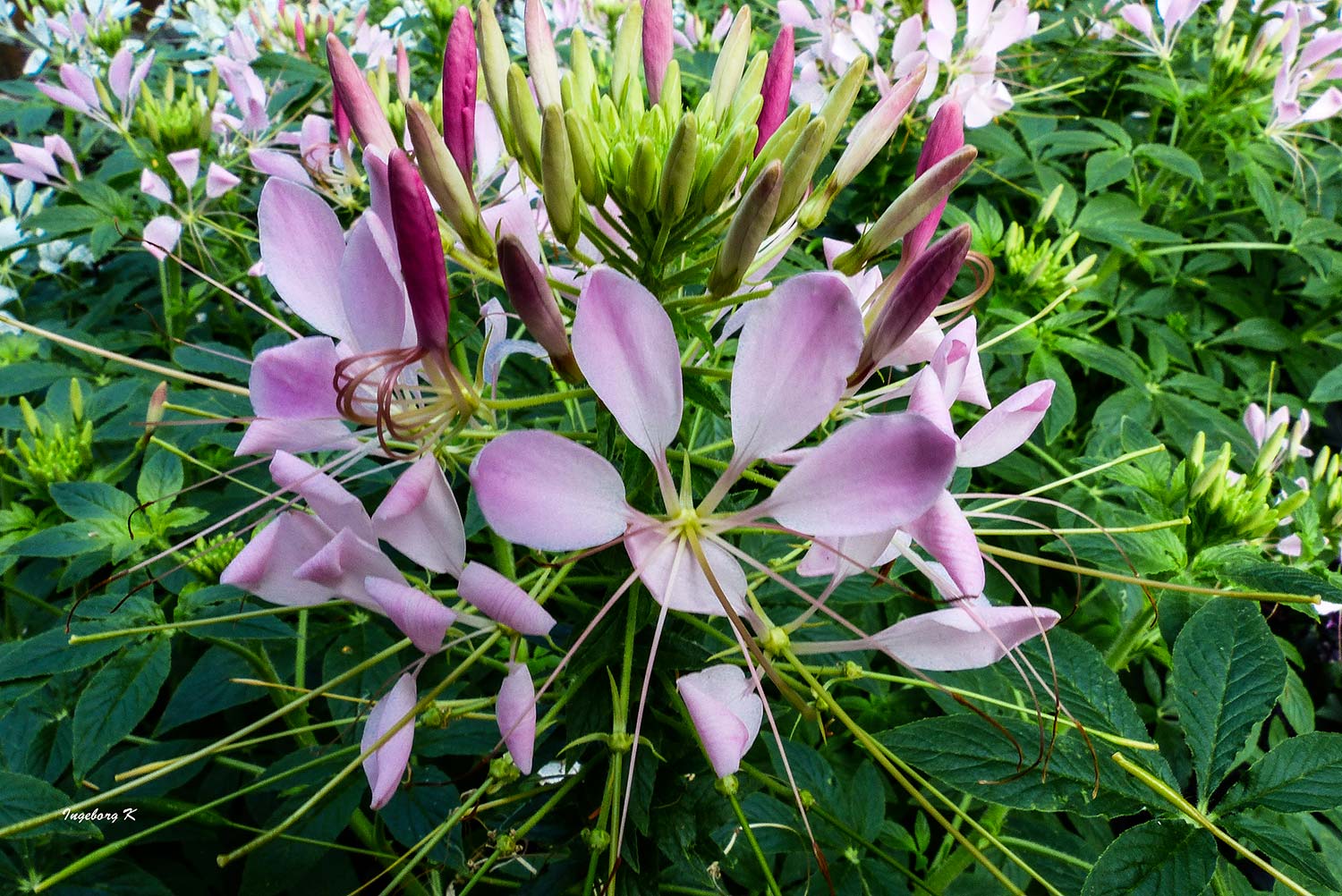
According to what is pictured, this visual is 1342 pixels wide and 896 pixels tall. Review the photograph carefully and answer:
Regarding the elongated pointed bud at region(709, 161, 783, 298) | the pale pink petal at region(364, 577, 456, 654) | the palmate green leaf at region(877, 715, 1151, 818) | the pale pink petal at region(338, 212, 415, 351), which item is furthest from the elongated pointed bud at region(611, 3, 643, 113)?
the palmate green leaf at region(877, 715, 1151, 818)

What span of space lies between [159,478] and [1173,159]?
7.25 feet

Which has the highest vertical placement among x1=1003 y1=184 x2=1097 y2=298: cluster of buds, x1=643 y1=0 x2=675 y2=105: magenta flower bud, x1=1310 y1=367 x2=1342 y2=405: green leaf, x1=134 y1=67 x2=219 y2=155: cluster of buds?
x1=643 y1=0 x2=675 y2=105: magenta flower bud

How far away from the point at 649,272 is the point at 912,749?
1.87 feet

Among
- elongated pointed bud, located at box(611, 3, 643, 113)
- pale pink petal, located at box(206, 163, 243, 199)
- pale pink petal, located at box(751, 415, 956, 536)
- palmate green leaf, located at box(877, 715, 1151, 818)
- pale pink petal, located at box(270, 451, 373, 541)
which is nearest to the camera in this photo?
pale pink petal, located at box(751, 415, 956, 536)

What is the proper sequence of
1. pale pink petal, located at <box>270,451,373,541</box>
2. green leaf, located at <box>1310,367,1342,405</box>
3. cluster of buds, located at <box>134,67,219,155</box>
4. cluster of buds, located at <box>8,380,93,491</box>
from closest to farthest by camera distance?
pale pink petal, located at <box>270,451,373,541</box>
cluster of buds, located at <box>8,380,93,491</box>
green leaf, located at <box>1310,367,1342,405</box>
cluster of buds, located at <box>134,67,219,155</box>

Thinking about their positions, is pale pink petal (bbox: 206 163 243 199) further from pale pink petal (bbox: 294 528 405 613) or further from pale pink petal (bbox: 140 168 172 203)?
pale pink petal (bbox: 294 528 405 613)

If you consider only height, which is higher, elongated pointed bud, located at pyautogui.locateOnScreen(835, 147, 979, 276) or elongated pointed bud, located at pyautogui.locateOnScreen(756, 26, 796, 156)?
elongated pointed bud, located at pyautogui.locateOnScreen(756, 26, 796, 156)

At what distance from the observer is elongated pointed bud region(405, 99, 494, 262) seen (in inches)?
28.3

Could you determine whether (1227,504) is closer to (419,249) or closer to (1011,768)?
(1011,768)

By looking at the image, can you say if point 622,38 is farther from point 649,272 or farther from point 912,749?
point 912,749

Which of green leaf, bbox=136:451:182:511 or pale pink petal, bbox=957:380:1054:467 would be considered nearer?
pale pink petal, bbox=957:380:1054:467

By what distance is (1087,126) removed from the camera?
2.50 meters

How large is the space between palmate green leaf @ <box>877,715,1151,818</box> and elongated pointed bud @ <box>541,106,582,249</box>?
60 cm

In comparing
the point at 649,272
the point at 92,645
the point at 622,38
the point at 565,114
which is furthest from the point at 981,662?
the point at 92,645
